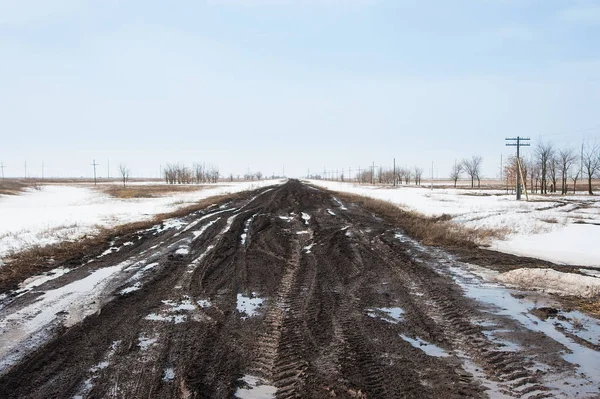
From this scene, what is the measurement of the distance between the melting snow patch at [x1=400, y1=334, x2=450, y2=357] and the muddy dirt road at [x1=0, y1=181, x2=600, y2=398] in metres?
0.02

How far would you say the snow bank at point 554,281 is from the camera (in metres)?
7.14

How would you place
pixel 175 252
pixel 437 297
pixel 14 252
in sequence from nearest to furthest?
pixel 437 297 → pixel 14 252 → pixel 175 252

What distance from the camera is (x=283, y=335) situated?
498 centimetres

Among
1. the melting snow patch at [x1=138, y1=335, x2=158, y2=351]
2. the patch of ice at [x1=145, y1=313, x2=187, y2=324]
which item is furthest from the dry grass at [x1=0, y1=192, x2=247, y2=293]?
the melting snow patch at [x1=138, y1=335, x2=158, y2=351]

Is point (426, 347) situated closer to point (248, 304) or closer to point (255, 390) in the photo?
point (255, 390)

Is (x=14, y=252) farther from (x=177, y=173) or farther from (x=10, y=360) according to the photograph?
(x=177, y=173)

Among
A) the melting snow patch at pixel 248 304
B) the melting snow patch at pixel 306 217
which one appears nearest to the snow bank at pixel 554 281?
the melting snow patch at pixel 248 304

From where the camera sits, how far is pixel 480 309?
6.23 m

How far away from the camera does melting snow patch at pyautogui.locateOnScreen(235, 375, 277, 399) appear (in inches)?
140

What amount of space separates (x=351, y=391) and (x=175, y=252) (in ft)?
26.5

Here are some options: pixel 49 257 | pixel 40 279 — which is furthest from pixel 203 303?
pixel 49 257

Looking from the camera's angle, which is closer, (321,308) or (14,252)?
(321,308)

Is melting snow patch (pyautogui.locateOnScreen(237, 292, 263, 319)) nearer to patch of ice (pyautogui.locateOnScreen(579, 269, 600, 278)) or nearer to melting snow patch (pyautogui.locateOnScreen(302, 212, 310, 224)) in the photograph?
patch of ice (pyautogui.locateOnScreen(579, 269, 600, 278))

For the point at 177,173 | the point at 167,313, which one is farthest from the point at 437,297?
the point at 177,173
